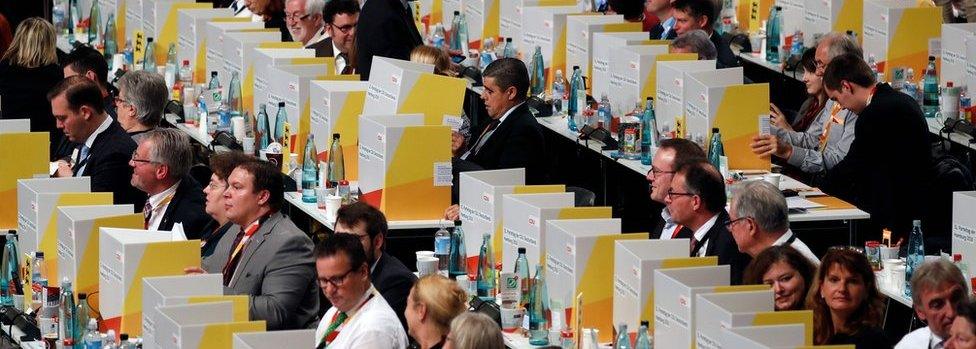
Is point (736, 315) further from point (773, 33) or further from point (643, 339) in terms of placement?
point (773, 33)

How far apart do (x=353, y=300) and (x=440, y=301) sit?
38 centimetres

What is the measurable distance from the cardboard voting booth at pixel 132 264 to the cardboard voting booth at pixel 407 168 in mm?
1573

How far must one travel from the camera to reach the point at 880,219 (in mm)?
9602

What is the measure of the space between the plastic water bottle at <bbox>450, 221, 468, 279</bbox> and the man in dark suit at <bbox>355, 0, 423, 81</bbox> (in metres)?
3.00

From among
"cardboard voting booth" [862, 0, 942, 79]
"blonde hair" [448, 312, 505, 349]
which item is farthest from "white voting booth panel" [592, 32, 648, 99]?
"blonde hair" [448, 312, 505, 349]

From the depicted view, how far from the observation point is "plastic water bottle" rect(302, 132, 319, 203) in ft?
31.6

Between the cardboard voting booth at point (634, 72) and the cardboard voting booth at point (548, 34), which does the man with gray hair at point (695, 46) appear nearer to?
the cardboard voting booth at point (634, 72)

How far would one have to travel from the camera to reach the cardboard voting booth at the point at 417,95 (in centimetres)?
965

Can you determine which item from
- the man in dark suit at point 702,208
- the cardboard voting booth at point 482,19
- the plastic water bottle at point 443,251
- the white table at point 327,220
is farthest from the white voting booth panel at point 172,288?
the cardboard voting booth at point 482,19

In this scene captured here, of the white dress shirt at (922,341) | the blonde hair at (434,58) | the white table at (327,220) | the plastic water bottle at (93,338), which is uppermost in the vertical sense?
the blonde hair at (434,58)

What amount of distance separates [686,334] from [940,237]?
2.90 meters

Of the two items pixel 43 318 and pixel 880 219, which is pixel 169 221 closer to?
pixel 43 318

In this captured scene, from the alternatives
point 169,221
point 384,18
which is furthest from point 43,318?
point 384,18

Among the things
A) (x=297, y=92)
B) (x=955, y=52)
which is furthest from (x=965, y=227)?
(x=297, y=92)
